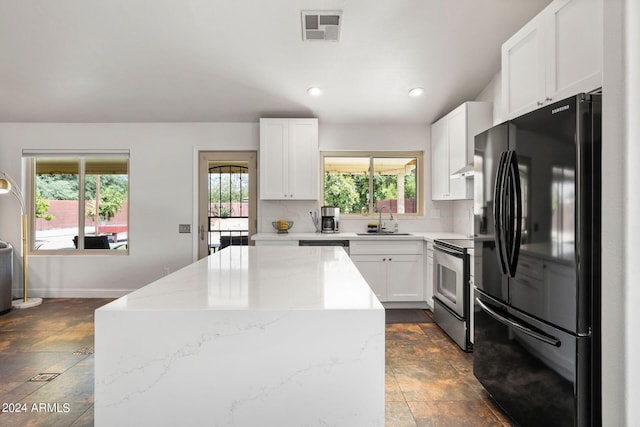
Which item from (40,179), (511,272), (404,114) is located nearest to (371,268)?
(404,114)

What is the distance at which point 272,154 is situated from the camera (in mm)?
4410

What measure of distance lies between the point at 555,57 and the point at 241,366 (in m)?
2.22

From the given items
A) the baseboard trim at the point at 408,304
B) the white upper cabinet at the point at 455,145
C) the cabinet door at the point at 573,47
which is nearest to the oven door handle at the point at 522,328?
the cabinet door at the point at 573,47

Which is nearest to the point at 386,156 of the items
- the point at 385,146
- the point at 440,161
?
the point at 385,146

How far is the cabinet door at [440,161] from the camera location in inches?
168

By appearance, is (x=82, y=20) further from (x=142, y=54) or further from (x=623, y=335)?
(x=623, y=335)

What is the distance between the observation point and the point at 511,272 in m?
1.97

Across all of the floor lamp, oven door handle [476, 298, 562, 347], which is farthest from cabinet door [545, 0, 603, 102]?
the floor lamp

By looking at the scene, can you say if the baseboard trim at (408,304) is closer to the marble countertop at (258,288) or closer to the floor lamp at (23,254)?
the marble countertop at (258,288)

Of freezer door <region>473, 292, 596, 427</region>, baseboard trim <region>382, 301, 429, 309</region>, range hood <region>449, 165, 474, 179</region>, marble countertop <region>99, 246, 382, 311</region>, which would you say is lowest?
baseboard trim <region>382, 301, 429, 309</region>

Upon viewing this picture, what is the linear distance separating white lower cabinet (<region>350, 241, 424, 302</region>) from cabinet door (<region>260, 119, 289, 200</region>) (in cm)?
116

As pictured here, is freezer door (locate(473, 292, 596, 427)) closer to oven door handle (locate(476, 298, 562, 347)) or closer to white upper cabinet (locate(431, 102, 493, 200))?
oven door handle (locate(476, 298, 562, 347))

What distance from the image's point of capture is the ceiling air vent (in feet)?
9.71

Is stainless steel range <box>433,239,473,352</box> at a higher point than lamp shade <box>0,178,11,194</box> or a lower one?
lower
